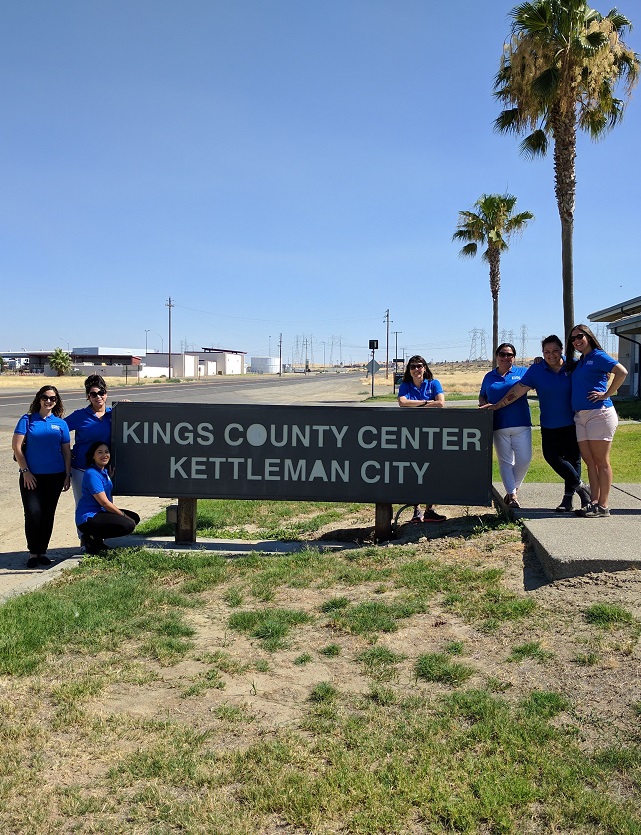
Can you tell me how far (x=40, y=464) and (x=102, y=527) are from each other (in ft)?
2.59

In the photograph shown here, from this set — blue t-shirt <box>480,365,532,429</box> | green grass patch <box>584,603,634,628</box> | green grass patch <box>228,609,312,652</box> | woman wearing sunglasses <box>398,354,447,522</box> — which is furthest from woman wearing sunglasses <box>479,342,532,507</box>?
green grass patch <box>228,609,312,652</box>

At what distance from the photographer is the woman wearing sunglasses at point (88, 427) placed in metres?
6.95

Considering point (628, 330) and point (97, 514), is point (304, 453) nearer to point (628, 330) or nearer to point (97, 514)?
point (97, 514)

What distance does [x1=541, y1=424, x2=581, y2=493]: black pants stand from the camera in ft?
22.3

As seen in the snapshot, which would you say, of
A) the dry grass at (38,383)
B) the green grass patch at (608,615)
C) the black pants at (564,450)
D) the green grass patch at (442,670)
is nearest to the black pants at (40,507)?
the green grass patch at (442,670)

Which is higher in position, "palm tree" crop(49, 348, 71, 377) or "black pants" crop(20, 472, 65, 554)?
"palm tree" crop(49, 348, 71, 377)

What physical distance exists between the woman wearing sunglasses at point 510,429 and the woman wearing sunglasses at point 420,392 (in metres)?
0.55

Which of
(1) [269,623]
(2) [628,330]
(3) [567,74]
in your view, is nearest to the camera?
(1) [269,623]

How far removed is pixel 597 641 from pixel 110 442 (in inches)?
192

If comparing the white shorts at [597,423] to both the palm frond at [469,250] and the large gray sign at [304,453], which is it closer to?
the large gray sign at [304,453]

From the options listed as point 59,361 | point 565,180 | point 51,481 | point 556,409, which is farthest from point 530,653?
point 59,361

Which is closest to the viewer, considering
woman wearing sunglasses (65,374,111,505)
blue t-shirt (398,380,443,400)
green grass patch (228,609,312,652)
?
green grass patch (228,609,312,652)

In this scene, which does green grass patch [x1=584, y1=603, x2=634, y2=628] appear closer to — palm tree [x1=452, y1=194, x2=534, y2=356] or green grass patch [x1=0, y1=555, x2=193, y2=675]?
green grass patch [x1=0, y1=555, x2=193, y2=675]

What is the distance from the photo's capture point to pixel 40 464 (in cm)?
665
